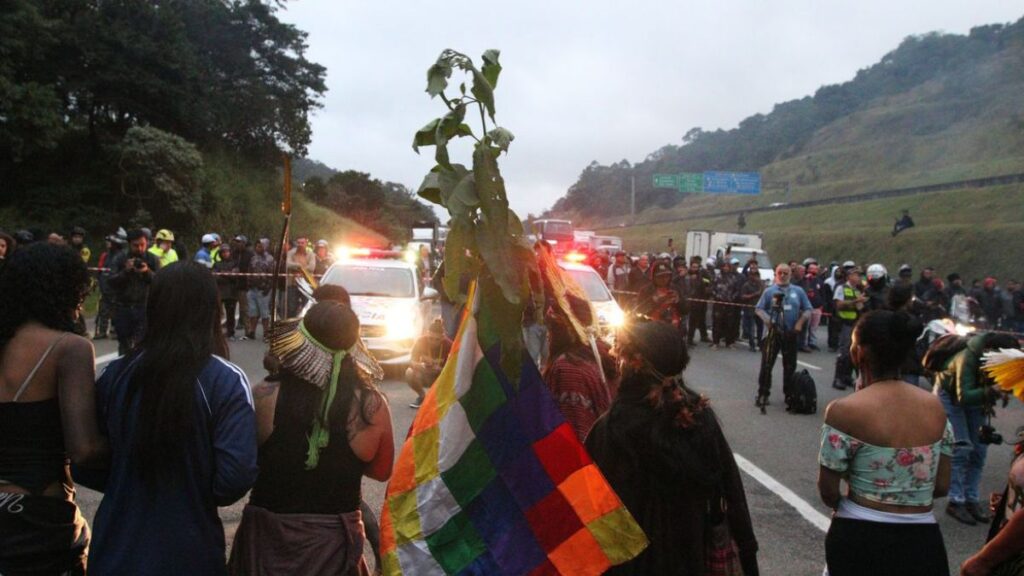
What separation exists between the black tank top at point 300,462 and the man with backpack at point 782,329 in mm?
8663

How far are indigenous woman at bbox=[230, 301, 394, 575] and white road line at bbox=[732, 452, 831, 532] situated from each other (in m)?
3.55

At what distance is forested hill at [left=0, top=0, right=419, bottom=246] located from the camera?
94.2 ft

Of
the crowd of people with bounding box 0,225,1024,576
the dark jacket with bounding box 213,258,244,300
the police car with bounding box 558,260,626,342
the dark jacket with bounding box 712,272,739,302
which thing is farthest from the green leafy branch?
the dark jacket with bounding box 712,272,739,302

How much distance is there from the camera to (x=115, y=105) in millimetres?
36406

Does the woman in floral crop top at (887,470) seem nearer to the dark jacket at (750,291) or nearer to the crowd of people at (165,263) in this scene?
the crowd of people at (165,263)

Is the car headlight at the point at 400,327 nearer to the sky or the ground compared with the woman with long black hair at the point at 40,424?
nearer to the ground

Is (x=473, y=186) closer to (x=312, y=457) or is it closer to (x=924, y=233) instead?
(x=312, y=457)

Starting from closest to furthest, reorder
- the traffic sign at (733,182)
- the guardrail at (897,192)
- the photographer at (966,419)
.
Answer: the photographer at (966,419) → the guardrail at (897,192) → the traffic sign at (733,182)

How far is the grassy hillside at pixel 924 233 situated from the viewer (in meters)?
33.3

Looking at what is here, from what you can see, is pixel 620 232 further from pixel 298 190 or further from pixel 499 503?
pixel 499 503

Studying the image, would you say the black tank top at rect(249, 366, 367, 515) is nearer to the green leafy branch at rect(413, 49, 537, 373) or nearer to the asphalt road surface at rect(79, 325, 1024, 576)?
the green leafy branch at rect(413, 49, 537, 373)

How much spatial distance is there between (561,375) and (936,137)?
74.4 m

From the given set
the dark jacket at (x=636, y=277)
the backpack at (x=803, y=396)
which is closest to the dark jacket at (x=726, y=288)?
the dark jacket at (x=636, y=277)

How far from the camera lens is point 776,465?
7875 millimetres
